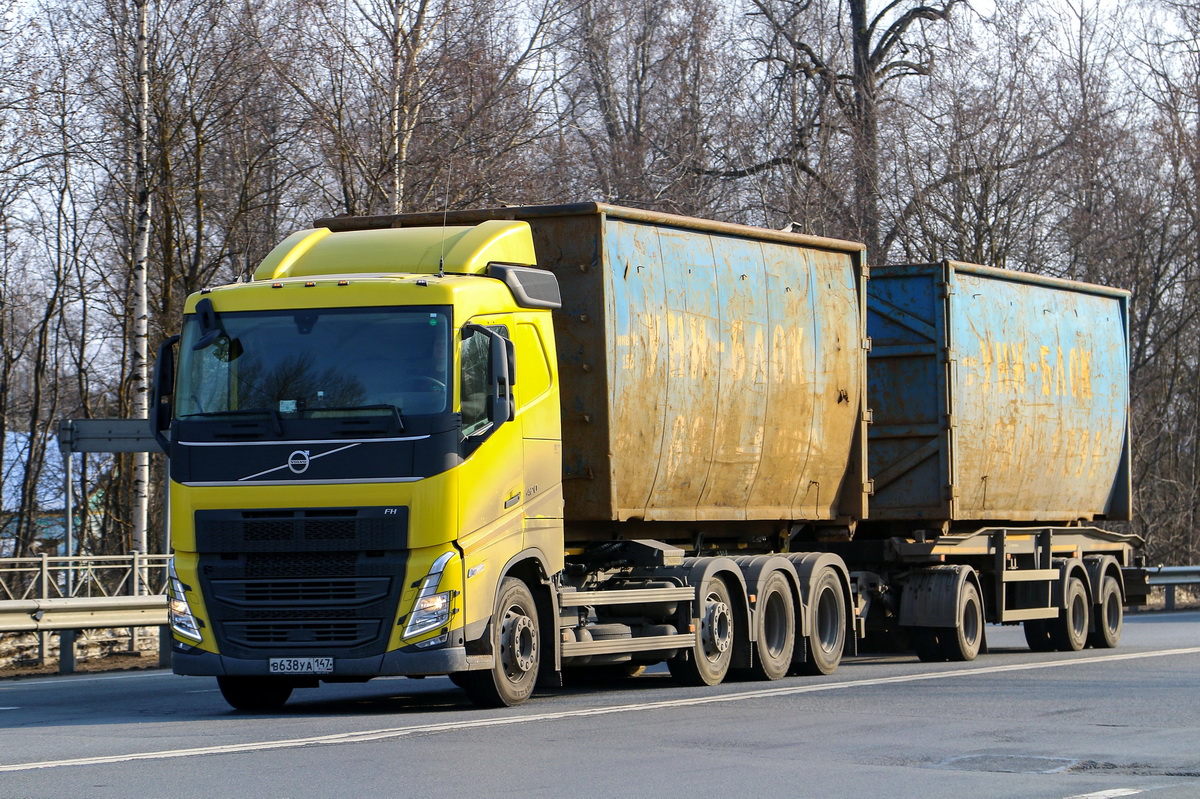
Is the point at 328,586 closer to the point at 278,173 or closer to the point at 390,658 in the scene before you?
the point at 390,658

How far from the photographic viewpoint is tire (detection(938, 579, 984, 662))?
18031 mm

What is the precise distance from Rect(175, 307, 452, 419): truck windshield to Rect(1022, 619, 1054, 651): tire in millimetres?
11467

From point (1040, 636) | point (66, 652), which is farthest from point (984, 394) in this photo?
point (66, 652)

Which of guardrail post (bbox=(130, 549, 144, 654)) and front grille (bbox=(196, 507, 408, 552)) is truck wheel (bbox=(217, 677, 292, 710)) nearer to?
front grille (bbox=(196, 507, 408, 552))

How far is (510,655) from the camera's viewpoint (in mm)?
12141

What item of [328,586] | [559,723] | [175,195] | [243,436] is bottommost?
[559,723]

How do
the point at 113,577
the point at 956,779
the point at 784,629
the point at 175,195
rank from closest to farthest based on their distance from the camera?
the point at 956,779, the point at 784,629, the point at 113,577, the point at 175,195

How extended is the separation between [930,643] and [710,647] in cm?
464

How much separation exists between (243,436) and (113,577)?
14.9 m

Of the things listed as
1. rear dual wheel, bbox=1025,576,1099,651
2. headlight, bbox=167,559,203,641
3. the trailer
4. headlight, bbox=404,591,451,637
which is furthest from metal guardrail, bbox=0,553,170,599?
rear dual wheel, bbox=1025,576,1099,651

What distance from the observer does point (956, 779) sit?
27.7 ft

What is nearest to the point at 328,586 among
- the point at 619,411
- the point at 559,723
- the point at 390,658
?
the point at 390,658

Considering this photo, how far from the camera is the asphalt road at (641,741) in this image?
820 centimetres

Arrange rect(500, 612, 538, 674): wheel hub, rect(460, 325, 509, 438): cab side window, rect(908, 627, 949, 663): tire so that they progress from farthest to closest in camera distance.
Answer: rect(908, 627, 949, 663): tire, rect(500, 612, 538, 674): wheel hub, rect(460, 325, 509, 438): cab side window
